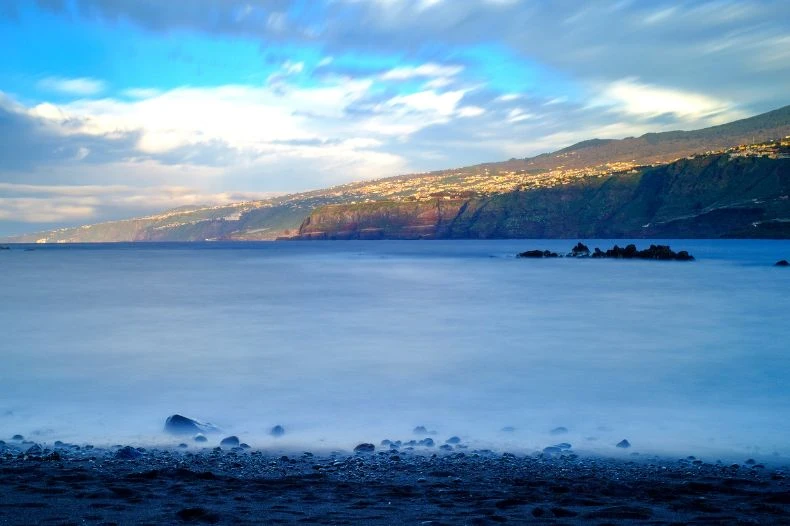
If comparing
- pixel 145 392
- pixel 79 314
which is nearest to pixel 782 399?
pixel 145 392

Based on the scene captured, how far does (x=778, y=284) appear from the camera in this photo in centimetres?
3161

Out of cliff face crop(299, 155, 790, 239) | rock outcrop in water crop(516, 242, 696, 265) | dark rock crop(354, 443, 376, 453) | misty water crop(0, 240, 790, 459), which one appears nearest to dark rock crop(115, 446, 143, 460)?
misty water crop(0, 240, 790, 459)

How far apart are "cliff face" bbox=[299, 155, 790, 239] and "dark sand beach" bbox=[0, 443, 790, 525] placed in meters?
122

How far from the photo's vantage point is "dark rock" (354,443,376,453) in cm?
695

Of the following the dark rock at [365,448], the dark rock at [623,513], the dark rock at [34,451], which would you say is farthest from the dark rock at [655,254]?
the dark rock at [34,451]

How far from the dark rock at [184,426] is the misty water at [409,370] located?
157 millimetres

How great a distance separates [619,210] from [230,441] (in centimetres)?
14309

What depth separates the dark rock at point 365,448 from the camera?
695 centimetres

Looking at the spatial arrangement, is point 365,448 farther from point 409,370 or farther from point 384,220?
point 384,220

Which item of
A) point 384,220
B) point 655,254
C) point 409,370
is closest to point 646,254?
point 655,254

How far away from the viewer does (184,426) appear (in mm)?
7770

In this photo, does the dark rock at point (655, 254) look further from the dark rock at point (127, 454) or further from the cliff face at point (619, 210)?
the cliff face at point (619, 210)

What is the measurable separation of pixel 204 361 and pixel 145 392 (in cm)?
266

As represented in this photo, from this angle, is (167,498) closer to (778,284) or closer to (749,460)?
(749,460)
